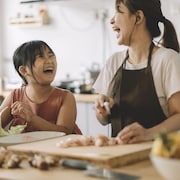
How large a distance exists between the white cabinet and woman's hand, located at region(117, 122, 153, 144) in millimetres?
2273

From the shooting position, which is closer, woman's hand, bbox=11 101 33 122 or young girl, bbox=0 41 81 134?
woman's hand, bbox=11 101 33 122

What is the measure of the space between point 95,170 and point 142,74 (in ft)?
2.25

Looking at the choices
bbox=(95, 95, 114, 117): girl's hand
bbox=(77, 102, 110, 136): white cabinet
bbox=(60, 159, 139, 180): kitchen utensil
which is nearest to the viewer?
bbox=(60, 159, 139, 180): kitchen utensil

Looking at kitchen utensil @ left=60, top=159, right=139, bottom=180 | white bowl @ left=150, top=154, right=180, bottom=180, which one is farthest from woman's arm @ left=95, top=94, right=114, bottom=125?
white bowl @ left=150, top=154, right=180, bottom=180

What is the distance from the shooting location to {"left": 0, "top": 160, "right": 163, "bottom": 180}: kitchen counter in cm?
124

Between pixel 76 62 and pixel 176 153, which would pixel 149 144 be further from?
pixel 76 62

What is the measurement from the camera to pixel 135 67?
191 cm

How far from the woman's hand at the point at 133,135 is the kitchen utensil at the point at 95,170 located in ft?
0.75

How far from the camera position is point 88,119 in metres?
3.93

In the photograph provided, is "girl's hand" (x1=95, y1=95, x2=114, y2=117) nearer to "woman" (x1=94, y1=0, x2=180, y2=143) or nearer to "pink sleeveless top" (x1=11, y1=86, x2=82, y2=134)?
"woman" (x1=94, y1=0, x2=180, y2=143)

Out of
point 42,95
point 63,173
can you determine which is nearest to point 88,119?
point 42,95

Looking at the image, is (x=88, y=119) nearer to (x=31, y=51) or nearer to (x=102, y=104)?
(x=31, y=51)

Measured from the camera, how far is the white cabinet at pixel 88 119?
3885 mm

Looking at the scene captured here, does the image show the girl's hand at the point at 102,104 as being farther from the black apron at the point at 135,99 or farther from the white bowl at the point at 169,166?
the white bowl at the point at 169,166
